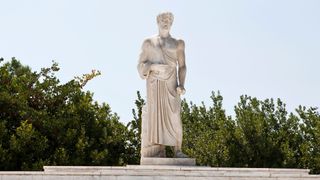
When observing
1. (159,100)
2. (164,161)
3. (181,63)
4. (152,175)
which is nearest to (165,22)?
(181,63)

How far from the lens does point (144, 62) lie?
13.9 meters

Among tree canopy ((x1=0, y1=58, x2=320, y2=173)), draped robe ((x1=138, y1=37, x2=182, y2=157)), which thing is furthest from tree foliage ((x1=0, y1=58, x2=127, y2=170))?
draped robe ((x1=138, y1=37, x2=182, y2=157))

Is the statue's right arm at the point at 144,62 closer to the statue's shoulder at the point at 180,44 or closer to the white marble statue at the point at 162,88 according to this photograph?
the white marble statue at the point at 162,88

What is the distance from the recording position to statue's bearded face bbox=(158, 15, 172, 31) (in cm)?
1388

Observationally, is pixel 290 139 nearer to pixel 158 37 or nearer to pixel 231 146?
pixel 231 146

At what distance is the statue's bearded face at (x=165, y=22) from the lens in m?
13.9

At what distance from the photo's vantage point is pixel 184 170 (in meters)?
12.0

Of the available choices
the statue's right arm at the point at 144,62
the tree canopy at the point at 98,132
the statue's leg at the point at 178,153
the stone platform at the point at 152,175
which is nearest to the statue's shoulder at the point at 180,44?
the statue's right arm at the point at 144,62

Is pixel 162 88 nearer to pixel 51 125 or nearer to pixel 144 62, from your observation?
pixel 144 62

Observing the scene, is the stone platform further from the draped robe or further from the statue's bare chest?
the statue's bare chest

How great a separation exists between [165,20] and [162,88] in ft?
4.90

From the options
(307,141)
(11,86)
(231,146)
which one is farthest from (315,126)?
(11,86)

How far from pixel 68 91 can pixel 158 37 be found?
9.82 m

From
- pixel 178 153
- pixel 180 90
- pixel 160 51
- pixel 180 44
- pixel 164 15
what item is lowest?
pixel 178 153
